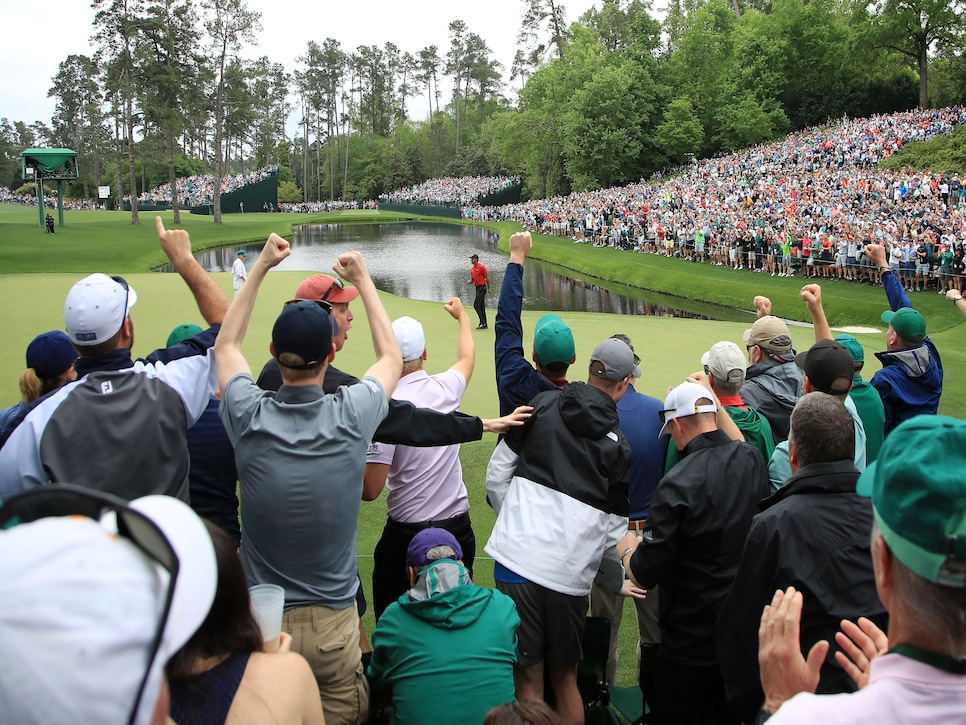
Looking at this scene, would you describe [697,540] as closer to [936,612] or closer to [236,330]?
[936,612]

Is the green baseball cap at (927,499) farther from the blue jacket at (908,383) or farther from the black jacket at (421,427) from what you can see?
the blue jacket at (908,383)

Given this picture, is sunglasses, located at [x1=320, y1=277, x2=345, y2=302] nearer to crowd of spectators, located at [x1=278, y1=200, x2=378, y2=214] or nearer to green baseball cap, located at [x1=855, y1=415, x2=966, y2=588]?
green baseball cap, located at [x1=855, y1=415, x2=966, y2=588]

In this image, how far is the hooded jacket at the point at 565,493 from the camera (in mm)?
3338

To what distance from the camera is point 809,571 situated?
8.38 feet

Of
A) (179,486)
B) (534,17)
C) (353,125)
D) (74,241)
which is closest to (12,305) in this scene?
(179,486)

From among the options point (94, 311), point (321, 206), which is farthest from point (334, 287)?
point (321, 206)

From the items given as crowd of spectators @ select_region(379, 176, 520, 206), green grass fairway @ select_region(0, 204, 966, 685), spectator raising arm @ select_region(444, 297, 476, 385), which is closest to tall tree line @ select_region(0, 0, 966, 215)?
crowd of spectators @ select_region(379, 176, 520, 206)

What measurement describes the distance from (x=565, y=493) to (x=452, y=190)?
233 ft

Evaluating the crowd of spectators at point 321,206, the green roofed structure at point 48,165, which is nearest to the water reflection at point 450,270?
the green roofed structure at point 48,165

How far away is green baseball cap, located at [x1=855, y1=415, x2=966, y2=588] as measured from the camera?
4.65 feet

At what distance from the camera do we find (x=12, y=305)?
15.1m

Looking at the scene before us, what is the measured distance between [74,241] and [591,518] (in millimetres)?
36767

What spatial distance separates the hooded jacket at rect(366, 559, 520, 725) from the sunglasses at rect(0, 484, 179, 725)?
1768 millimetres

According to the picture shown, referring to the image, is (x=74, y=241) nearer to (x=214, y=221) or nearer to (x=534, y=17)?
(x=214, y=221)
